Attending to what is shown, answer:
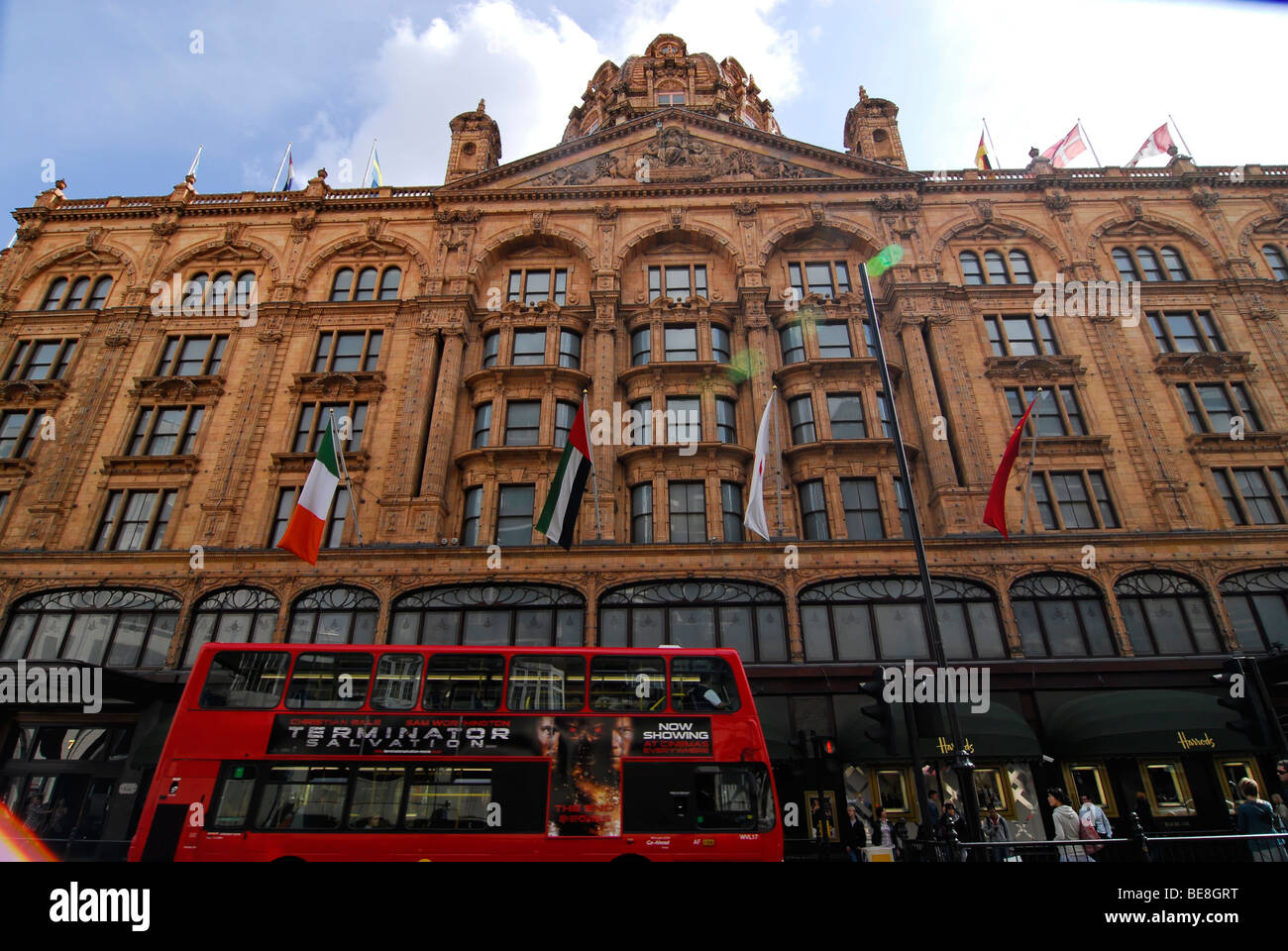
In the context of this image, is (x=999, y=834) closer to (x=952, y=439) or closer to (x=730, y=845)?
(x=730, y=845)

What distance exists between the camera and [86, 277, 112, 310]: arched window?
30.8m

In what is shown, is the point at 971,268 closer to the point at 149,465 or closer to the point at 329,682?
the point at 329,682

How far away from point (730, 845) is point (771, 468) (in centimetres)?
1512

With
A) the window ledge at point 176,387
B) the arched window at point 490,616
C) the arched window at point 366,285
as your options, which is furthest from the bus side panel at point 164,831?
the arched window at point 366,285

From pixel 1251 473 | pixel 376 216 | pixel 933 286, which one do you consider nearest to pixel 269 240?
pixel 376 216

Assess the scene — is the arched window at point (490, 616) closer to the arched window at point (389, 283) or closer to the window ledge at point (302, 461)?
the window ledge at point (302, 461)

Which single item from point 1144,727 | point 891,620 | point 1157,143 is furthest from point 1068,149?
point 1144,727

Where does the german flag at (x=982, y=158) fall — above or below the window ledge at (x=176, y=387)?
above

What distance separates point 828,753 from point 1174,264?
27757mm

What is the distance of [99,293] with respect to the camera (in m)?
31.1

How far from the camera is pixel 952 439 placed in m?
25.9

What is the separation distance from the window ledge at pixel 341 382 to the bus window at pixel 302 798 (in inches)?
713

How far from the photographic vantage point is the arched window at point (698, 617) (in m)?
22.2

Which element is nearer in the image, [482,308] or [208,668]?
[208,668]
